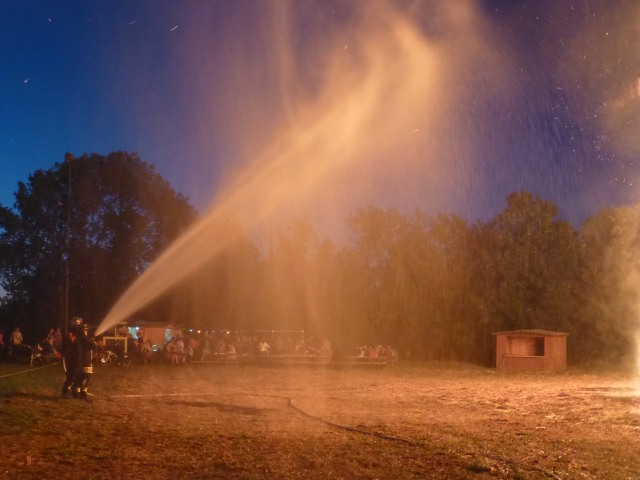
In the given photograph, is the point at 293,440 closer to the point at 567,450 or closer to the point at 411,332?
the point at 567,450

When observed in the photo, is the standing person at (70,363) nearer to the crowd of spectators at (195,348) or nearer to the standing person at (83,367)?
the standing person at (83,367)

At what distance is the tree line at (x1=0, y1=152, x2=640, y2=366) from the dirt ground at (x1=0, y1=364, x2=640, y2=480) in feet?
65.7

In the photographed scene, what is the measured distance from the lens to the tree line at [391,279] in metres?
45.8

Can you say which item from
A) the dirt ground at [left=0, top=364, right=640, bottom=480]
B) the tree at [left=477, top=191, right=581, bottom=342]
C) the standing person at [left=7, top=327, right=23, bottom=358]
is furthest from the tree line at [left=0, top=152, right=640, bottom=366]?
the dirt ground at [left=0, top=364, right=640, bottom=480]

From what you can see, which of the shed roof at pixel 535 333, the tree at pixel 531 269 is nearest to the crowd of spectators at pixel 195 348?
the shed roof at pixel 535 333

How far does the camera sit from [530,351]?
40.3 metres

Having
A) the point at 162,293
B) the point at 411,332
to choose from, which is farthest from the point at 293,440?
the point at 162,293

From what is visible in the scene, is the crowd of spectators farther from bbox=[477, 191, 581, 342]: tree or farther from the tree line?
bbox=[477, 191, 581, 342]: tree

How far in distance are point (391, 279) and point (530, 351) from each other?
10.2m

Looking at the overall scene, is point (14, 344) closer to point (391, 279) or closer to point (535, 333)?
point (391, 279)

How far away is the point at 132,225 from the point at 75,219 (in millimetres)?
4327

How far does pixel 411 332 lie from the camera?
46.2 m

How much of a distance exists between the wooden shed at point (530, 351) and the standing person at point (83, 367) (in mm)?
25334

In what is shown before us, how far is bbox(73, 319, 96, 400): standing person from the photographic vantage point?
18.3 m
